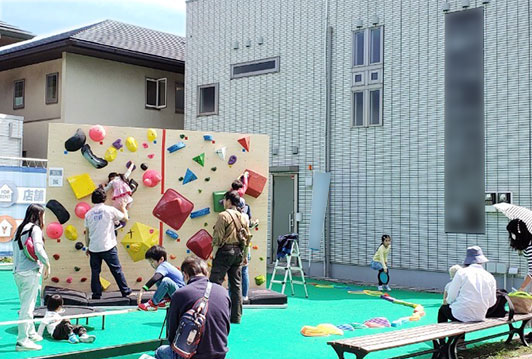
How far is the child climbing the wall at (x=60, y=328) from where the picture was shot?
8742 millimetres

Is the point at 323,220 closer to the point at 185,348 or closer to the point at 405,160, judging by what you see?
the point at 405,160

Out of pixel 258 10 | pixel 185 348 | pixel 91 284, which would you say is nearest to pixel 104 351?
pixel 185 348

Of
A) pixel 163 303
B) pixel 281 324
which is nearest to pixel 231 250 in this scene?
pixel 281 324

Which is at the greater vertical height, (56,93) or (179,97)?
(179,97)

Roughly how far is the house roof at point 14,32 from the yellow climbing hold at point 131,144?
11.3 meters

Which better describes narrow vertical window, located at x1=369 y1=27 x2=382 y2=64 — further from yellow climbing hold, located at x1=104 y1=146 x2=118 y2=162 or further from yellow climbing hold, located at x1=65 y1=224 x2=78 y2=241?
yellow climbing hold, located at x1=65 y1=224 x2=78 y2=241

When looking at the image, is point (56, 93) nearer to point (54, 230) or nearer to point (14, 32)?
point (14, 32)

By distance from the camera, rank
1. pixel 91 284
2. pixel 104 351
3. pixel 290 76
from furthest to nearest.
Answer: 1. pixel 290 76
2. pixel 91 284
3. pixel 104 351

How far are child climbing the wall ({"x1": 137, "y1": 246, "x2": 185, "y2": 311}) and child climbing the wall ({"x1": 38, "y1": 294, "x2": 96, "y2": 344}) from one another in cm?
99

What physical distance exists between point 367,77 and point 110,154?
728cm

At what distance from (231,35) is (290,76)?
2.63m

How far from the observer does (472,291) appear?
26.5ft

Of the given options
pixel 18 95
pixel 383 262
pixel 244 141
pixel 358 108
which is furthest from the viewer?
pixel 18 95

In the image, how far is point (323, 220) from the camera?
1586 cm
